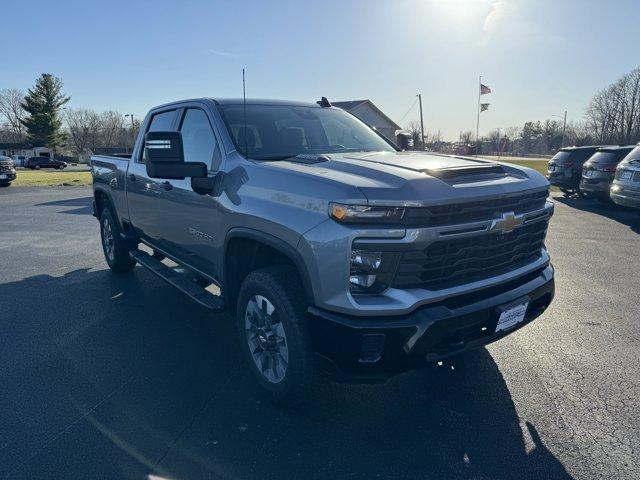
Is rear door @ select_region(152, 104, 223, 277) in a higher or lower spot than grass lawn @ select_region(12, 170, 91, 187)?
higher

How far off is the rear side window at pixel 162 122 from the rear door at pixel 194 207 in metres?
0.28

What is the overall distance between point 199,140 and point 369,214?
212 cm

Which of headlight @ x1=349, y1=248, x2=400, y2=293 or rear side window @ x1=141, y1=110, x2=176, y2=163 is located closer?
headlight @ x1=349, y1=248, x2=400, y2=293

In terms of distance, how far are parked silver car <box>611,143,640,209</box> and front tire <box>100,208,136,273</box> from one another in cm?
944

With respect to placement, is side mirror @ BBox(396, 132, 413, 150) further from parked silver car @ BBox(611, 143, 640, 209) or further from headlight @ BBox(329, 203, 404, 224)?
parked silver car @ BBox(611, 143, 640, 209)

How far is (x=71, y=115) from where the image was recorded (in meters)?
99.0

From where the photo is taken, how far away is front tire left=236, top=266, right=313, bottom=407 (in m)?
2.70

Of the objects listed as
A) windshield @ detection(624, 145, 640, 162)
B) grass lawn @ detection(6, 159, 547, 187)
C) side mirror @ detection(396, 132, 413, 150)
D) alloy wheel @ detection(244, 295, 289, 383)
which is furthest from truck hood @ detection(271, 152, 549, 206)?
grass lawn @ detection(6, 159, 547, 187)

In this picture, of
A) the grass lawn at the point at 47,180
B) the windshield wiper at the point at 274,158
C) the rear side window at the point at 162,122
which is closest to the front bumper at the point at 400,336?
the windshield wiper at the point at 274,158

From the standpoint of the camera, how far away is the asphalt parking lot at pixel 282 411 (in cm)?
251

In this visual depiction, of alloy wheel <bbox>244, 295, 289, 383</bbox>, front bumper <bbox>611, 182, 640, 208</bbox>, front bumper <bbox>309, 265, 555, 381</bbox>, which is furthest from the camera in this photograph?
front bumper <bbox>611, 182, 640, 208</bbox>

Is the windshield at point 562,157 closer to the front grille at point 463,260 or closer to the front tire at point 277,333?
the front grille at point 463,260

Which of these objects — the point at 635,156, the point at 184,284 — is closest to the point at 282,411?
the point at 184,284

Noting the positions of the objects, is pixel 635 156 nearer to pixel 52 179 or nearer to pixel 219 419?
pixel 219 419
